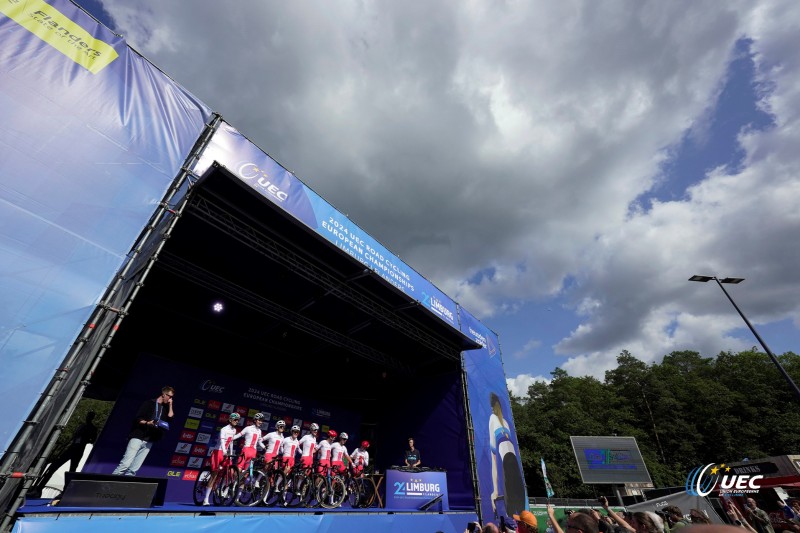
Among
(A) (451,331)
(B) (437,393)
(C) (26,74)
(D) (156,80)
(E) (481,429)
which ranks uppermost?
(D) (156,80)

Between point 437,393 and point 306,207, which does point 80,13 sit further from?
point 437,393

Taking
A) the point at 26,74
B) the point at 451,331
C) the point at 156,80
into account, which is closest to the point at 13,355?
the point at 26,74

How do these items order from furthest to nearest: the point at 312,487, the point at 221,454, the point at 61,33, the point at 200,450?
the point at 200,450
the point at 312,487
the point at 221,454
the point at 61,33

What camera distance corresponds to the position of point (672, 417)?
35.3 metres

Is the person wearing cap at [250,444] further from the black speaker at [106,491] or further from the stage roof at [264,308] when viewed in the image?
the stage roof at [264,308]

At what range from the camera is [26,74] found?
5133 mm

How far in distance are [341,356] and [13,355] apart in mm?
9337

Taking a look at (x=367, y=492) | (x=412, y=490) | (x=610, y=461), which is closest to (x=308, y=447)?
(x=367, y=492)

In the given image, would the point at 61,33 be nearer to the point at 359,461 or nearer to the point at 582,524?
the point at 582,524

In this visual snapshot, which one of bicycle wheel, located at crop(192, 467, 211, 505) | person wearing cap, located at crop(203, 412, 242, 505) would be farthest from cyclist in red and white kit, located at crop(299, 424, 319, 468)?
bicycle wheel, located at crop(192, 467, 211, 505)

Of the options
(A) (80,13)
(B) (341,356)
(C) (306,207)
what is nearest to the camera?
(A) (80,13)

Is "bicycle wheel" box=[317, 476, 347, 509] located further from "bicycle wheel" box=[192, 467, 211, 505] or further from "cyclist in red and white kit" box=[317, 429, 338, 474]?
"bicycle wheel" box=[192, 467, 211, 505]

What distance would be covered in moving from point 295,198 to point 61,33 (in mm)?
4482

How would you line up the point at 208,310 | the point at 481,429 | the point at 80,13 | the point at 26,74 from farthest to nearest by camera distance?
the point at 481,429, the point at 208,310, the point at 80,13, the point at 26,74
